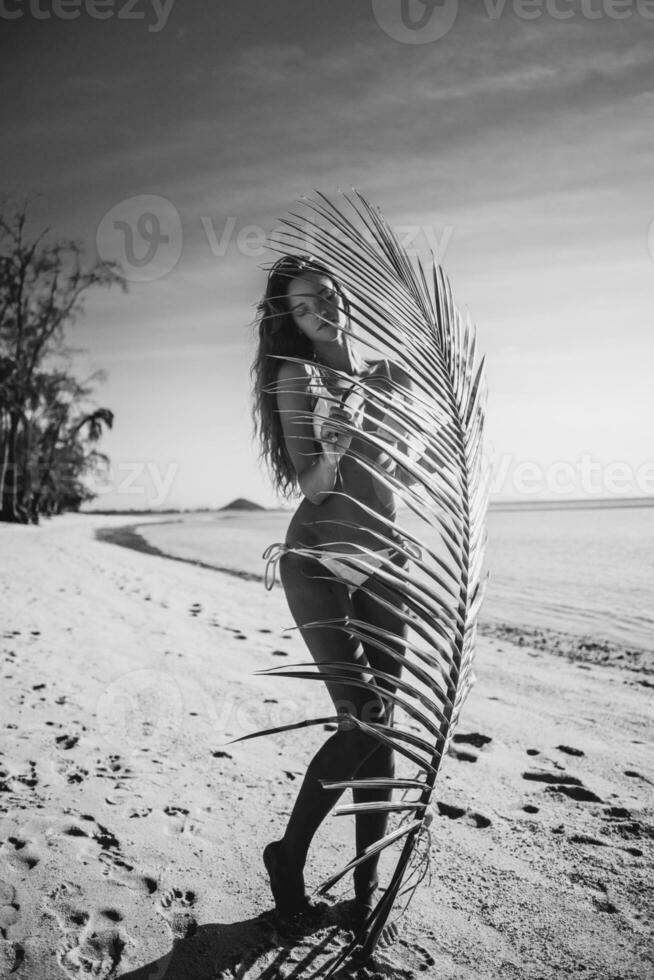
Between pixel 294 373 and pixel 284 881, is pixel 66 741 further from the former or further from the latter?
pixel 294 373

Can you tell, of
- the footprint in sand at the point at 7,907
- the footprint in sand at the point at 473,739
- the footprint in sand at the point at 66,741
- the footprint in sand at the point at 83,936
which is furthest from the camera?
the footprint in sand at the point at 473,739

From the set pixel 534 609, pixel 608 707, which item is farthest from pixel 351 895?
pixel 534 609

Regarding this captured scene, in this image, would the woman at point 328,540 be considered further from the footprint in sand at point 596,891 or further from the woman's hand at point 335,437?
the footprint in sand at point 596,891

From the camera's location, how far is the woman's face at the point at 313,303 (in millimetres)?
1768

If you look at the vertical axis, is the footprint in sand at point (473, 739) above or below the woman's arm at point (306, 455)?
below

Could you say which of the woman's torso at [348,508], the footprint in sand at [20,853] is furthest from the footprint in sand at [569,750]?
the footprint in sand at [20,853]

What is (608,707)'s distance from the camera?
398 centimetres

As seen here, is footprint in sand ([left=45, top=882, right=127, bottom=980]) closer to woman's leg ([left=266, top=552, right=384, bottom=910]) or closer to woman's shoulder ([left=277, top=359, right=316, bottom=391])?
woman's leg ([left=266, top=552, right=384, bottom=910])

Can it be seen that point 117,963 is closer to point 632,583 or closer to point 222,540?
point 632,583

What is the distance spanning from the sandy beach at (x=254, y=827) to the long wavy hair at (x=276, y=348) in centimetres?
86

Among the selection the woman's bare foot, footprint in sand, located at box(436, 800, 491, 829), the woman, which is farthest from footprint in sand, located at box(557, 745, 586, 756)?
the woman's bare foot

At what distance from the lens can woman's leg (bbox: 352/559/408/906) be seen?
1768 mm

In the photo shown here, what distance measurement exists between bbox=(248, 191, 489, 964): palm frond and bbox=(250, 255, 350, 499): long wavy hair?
6 cm

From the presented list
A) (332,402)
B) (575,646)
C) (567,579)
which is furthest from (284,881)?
(567,579)
